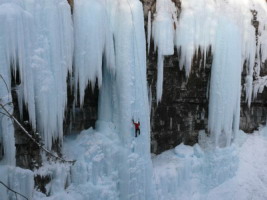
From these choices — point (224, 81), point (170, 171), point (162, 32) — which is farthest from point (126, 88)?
point (224, 81)

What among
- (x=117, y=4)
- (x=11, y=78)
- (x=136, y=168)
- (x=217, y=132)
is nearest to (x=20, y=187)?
(x=11, y=78)

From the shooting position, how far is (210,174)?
29.6 feet

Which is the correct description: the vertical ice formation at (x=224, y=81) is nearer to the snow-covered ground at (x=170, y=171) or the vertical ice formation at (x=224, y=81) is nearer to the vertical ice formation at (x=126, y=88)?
the snow-covered ground at (x=170, y=171)

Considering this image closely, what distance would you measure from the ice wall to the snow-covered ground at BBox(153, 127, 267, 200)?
2.04 ft

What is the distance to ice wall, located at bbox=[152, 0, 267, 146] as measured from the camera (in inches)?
316

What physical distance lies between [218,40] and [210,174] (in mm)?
3537

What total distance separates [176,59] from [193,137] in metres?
2.26

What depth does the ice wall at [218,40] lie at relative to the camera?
8.04 meters

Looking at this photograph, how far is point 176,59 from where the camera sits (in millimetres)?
8477

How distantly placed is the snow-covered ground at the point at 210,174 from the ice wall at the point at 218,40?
0.62 metres

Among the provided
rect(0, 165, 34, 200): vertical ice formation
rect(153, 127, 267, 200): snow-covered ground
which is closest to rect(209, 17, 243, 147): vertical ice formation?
rect(153, 127, 267, 200): snow-covered ground

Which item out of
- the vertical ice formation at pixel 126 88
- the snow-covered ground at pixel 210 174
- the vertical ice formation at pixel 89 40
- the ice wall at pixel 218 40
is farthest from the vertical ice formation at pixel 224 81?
the vertical ice formation at pixel 89 40

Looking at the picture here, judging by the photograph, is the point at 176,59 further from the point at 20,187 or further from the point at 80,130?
the point at 20,187

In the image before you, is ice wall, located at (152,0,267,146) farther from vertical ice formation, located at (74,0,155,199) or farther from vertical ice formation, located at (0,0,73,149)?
vertical ice formation, located at (0,0,73,149)
